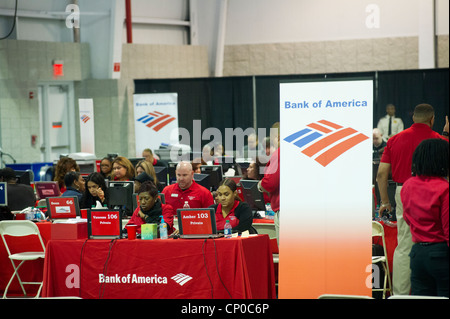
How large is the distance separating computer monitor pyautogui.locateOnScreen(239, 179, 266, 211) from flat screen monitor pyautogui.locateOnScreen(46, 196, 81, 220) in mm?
1812

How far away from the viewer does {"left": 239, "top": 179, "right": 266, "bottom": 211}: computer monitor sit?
7199 mm

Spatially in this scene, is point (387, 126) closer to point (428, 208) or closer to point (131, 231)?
point (131, 231)

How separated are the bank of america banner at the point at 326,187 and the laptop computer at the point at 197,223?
867 millimetres

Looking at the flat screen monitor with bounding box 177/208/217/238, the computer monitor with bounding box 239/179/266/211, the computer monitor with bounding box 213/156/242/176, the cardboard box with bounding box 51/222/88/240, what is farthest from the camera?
the computer monitor with bounding box 213/156/242/176

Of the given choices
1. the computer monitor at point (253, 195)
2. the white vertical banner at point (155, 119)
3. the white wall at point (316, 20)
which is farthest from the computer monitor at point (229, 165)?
the white wall at point (316, 20)

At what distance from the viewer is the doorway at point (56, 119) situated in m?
15.1

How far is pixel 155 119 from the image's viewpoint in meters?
15.0

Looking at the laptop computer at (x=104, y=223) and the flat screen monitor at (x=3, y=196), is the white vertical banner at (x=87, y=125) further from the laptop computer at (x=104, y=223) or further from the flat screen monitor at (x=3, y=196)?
the laptop computer at (x=104, y=223)

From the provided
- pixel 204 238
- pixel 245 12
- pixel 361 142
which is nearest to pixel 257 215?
pixel 204 238

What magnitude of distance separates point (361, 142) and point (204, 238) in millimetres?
1605

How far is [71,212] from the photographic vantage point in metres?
6.37

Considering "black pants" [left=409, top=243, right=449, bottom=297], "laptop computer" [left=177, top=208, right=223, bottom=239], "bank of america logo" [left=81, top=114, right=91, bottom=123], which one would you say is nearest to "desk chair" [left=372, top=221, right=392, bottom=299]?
"laptop computer" [left=177, top=208, right=223, bottom=239]

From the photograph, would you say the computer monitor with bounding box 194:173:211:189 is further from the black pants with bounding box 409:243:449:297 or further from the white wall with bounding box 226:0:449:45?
the white wall with bounding box 226:0:449:45

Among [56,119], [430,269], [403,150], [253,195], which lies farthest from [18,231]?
[56,119]
